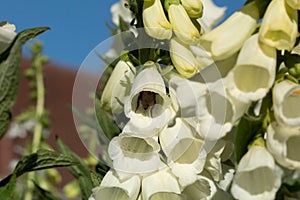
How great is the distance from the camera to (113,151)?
80cm

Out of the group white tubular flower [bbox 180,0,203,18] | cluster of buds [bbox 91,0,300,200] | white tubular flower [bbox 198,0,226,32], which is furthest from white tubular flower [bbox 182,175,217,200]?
white tubular flower [bbox 198,0,226,32]

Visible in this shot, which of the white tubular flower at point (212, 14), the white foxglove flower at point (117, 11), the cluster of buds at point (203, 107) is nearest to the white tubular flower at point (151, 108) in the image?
the cluster of buds at point (203, 107)

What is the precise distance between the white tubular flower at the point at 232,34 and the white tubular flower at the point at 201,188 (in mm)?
144

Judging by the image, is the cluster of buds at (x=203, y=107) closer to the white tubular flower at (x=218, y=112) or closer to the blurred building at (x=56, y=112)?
the white tubular flower at (x=218, y=112)

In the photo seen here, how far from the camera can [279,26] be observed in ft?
2.22

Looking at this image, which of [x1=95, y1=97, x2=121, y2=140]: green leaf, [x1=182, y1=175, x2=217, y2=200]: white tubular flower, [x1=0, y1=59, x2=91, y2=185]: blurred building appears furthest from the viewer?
[x1=0, y1=59, x2=91, y2=185]: blurred building

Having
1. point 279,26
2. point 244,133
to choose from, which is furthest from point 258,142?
point 279,26

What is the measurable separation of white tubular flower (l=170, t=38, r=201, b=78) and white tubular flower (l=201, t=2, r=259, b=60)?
45 millimetres

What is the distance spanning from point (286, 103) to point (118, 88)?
0.27 meters

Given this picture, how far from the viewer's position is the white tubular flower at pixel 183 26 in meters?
0.80

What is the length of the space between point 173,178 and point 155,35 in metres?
0.17

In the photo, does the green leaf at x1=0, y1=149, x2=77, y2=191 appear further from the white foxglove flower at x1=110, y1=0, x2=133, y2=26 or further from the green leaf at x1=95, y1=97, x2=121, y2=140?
the white foxglove flower at x1=110, y1=0, x2=133, y2=26

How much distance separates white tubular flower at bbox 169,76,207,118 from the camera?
724mm

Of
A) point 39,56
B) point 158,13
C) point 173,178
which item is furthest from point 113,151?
point 39,56
